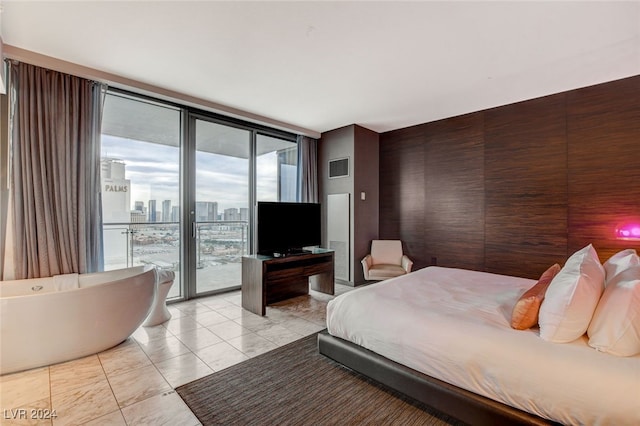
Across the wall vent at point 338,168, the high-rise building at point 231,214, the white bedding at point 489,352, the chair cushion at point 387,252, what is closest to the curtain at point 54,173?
the high-rise building at point 231,214

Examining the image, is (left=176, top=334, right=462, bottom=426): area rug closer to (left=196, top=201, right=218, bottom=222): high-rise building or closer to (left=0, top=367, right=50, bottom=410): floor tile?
(left=0, top=367, right=50, bottom=410): floor tile

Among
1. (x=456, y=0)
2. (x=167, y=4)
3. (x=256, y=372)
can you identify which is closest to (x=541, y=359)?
(x=256, y=372)

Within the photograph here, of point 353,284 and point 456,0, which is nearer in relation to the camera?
point 456,0

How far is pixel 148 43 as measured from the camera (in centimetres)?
253

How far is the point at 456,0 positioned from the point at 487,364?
93.9 inches

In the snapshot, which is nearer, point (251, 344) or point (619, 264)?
point (619, 264)

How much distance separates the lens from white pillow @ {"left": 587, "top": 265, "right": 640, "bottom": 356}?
1.32m

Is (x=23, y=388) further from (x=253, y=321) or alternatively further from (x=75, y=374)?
(x=253, y=321)

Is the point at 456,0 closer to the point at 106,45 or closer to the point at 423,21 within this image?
the point at 423,21

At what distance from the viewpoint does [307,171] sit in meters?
5.29

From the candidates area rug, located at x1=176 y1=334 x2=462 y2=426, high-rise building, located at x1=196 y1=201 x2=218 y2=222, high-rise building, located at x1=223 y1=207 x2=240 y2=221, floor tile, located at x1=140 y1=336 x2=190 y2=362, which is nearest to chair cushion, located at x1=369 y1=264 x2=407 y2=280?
area rug, located at x1=176 y1=334 x2=462 y2=426

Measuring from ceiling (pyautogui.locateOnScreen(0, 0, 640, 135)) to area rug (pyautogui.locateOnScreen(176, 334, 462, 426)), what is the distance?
2779mm

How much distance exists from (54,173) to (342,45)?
310 centimetres

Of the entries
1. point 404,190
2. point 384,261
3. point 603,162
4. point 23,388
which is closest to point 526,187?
point 603,162
